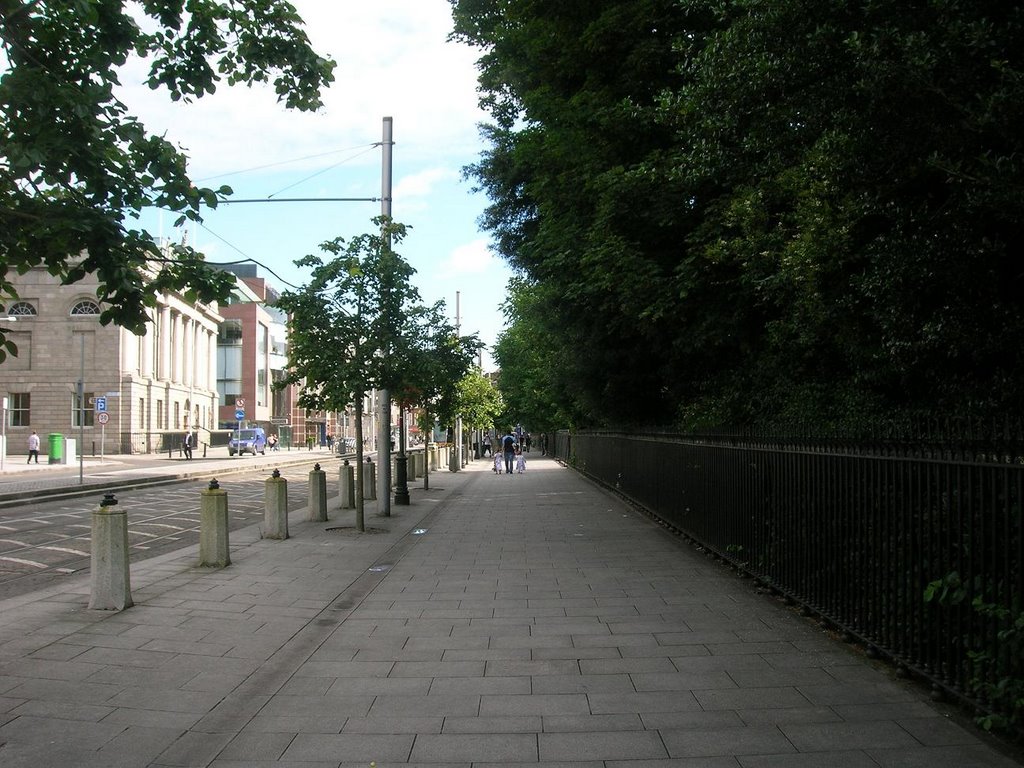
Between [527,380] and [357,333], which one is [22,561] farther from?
[527,380]

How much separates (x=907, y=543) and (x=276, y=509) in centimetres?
926

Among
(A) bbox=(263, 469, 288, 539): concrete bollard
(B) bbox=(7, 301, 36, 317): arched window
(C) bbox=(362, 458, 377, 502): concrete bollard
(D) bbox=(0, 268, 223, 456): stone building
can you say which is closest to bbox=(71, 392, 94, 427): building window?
(D) bbox=(0, 268, 223, 456): stone building

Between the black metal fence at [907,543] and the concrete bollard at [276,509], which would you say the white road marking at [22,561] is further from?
the black metal fence at [907,543]

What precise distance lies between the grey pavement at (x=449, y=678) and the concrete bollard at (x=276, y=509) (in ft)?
8.42

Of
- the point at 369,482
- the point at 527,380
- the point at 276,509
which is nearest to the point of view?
the point at 276,509

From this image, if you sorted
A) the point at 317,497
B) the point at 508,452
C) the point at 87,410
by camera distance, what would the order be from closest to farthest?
1. the point at 317,497
2. the point at 508,452
3. the point at 87,410

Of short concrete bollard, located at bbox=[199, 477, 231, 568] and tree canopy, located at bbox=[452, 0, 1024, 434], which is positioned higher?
tree canopy, located at bbox=[452, 0, 1024, 434]

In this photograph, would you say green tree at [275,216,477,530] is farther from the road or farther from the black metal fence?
the black metal fence

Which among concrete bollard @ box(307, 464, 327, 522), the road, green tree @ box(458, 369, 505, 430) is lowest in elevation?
the road

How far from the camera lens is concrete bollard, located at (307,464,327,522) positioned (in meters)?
15.2

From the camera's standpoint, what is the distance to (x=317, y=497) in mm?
15312

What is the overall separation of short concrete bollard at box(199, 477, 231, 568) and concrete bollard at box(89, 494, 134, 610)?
6.99ft

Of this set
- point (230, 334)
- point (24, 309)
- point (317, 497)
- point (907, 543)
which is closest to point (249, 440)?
point (24, 309)

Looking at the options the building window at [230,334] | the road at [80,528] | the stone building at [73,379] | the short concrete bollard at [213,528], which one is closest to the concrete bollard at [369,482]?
the road at [80,528]
